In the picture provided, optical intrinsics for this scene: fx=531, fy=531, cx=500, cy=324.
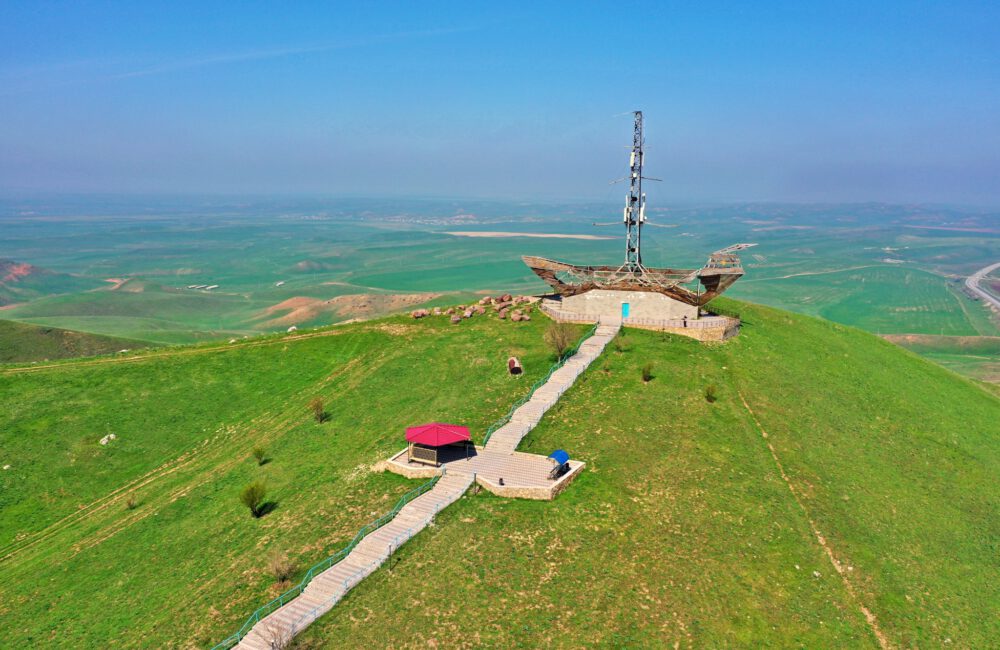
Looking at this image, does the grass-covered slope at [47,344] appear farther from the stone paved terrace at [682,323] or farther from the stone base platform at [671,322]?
the stone paved terrace at [682,323]

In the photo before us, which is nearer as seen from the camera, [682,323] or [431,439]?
[431,439]

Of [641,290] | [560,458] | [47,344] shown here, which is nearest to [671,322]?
[641,290]

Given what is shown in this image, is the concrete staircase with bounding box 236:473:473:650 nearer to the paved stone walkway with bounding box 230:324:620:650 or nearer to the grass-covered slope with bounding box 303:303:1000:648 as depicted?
the paved stone walkway with bounding box 230:324:620:650

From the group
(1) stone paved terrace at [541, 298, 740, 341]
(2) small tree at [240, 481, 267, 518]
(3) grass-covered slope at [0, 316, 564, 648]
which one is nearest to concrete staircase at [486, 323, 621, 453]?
(3) grass-covered slope at [0, 316, 564, 648]

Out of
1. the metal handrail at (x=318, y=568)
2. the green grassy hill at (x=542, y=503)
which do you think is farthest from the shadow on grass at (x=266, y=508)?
the metal handrail at (x=318, y=568)

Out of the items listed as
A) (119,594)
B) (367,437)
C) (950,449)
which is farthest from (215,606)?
(950,449)

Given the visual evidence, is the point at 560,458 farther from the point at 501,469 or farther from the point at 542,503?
the point at 501,469

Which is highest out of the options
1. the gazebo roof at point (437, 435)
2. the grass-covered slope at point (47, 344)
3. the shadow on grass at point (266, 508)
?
the gazebo roof at point (437, 435)
